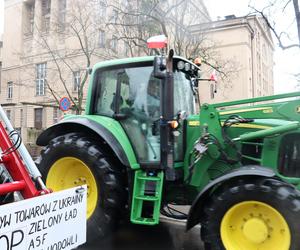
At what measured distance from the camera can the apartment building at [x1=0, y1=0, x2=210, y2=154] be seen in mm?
22109

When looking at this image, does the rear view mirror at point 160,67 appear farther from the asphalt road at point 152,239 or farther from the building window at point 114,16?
the building window at point 114,16

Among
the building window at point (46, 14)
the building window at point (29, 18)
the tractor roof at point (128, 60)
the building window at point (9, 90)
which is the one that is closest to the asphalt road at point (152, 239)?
the tractor roof at point (128, 60)

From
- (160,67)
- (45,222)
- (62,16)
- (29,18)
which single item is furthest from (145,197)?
(29,18)

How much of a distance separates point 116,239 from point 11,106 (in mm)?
38375

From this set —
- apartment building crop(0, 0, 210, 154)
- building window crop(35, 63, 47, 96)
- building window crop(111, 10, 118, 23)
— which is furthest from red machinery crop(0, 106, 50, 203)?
building window crop(35, 63, 47, 96)

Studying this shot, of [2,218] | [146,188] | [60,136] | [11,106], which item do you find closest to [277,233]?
[146,188]

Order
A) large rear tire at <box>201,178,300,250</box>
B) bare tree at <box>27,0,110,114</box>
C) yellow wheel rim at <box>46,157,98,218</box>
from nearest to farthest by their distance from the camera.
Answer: large rear tire at <box>201,178,300,250</box> < yellow wheel rim at <box>46,157,98,218</box> < bare tree at <box>27,0,110,114</box>

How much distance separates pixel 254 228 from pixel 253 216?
0.12 metres

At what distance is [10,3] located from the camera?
138 feet

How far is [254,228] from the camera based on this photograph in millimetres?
4012

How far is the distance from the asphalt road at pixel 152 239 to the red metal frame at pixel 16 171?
1913 millimetres

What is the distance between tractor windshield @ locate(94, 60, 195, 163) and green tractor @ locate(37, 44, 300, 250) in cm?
1

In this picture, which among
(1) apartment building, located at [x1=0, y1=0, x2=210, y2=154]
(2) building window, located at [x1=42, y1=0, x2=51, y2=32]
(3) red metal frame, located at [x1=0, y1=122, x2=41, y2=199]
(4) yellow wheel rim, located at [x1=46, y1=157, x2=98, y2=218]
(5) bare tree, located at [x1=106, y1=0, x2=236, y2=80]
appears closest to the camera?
(3) red metal frame, located at [x1=0, y1=122, x2=41, y2=199]

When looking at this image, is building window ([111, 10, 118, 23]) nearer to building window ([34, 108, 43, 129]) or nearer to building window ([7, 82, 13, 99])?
building window ([34, 108, 43, 129])
